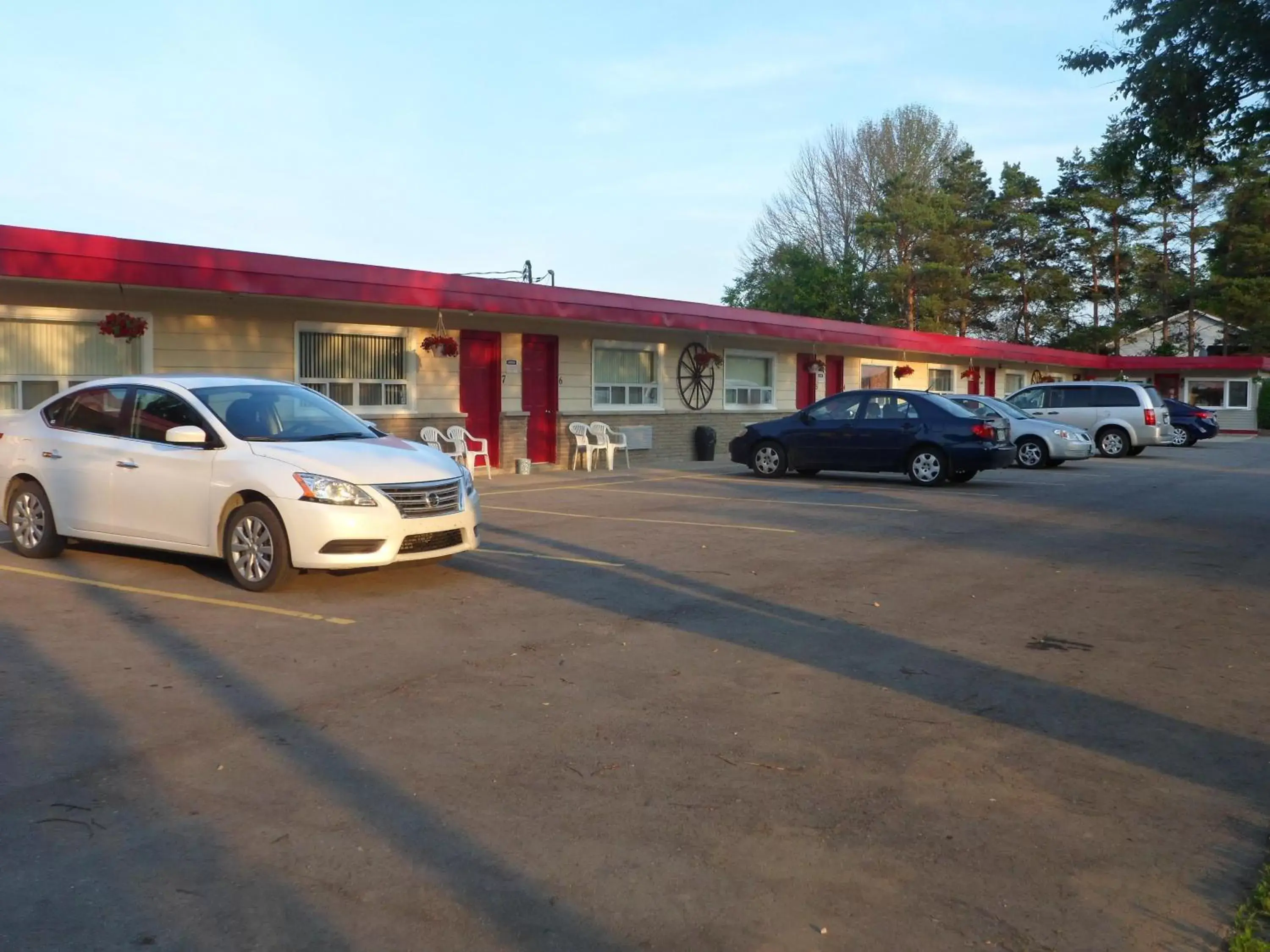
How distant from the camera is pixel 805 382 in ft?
98.3

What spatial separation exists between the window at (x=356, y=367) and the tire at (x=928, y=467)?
8177 mm

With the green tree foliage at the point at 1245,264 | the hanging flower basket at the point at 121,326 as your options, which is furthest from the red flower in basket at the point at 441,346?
the green tree foliage at the point at 1245,264

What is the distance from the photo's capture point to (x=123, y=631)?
7.44 metres

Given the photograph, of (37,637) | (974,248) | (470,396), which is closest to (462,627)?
(37,637)

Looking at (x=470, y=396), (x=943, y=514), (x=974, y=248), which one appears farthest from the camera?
(x=974, y=248)

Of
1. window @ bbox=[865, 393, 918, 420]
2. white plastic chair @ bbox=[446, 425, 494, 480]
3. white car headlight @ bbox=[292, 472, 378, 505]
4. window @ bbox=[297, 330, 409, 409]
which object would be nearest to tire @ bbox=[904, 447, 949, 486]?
window @ bbox=[865, 393, 918, 420]

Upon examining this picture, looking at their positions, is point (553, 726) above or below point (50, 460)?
below

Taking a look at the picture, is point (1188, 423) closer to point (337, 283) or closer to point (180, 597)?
point (337, 283)

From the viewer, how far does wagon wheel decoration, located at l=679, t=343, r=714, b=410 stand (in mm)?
25203

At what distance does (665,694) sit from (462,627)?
6.51 ft

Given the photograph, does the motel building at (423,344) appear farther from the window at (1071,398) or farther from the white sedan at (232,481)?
the window at (1071,398)

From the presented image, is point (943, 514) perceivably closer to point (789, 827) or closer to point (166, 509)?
point (166, 509)

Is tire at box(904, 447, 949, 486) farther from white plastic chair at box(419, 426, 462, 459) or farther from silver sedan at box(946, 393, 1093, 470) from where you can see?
white plastic chair at box(419, 426, 462, 459)

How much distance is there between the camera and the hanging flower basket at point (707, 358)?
82.1 ft
